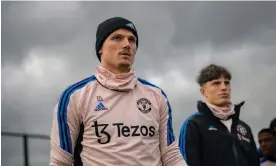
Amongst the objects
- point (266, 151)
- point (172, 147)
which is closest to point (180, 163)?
point (172, 147)

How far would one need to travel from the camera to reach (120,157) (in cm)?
312

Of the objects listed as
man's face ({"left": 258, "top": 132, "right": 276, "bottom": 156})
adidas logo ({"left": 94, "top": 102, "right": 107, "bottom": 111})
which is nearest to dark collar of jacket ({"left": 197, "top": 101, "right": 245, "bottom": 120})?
man's face ({"left": 258, "top": 132, "right": 276, "bottom": 156})

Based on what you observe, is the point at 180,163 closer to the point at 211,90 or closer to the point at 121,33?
the point at 121,33

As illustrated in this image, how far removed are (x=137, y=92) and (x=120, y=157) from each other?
0.53 metres

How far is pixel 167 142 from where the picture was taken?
3457 mm

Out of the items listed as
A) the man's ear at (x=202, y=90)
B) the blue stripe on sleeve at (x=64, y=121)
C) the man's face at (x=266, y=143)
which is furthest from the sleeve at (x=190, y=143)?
the blue stripe on sleeve at (x=64, y=121)

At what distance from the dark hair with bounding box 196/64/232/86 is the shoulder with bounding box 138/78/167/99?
80.3 inches

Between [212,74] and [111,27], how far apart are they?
7.66 feet

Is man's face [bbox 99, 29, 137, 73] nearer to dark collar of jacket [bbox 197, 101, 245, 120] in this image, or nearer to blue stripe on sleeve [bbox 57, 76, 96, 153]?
blue stripe on sleeve [bbox 57, 76, 96, 153]

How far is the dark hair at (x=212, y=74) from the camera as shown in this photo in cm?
555

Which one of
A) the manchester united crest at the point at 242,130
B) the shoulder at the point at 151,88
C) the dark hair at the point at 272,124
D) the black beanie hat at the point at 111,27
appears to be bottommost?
the manchester united crest at the point at 242,130

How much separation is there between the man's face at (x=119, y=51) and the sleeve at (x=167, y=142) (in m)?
0.40

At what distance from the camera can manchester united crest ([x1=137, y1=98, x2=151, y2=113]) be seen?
11.0 ft

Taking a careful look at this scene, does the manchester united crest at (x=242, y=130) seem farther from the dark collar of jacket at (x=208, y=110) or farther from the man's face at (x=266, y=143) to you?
the man's face at (x=266, y=143)
